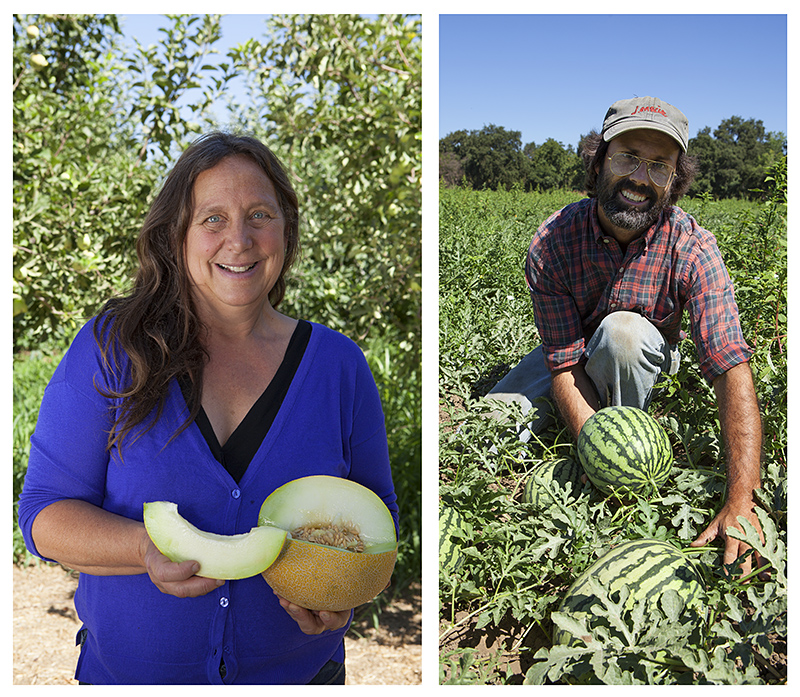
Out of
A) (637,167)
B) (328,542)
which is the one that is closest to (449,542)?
(328,542)

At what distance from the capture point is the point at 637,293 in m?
2.01

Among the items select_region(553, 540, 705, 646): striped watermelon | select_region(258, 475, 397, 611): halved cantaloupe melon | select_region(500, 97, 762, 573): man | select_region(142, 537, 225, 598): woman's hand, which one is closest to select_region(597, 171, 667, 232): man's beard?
select_region(500, 97, 762, 573): man

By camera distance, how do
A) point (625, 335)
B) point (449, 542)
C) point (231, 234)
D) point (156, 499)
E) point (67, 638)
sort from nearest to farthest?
point (156, 499) → point (231, 234) → point (449, 542) → point (625, 335) → point (67, 638)

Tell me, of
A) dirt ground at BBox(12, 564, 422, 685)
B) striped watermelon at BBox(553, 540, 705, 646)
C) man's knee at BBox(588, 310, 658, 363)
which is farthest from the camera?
dirt ground at BBox(12, 564, 422, 685)

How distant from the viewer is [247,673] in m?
1.26

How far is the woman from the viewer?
46.7 inches

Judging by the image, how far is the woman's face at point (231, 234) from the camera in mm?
1322

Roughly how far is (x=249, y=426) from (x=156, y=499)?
0.71 feet

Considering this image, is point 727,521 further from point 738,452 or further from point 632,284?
point 632,284

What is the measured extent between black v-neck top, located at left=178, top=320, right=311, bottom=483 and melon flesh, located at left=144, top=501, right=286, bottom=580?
0.20 m

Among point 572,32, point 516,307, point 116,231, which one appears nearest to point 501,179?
point 572,32

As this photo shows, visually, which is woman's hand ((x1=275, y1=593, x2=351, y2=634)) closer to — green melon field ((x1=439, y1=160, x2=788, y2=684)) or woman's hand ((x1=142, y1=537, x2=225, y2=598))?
woman's hand ((x1=142, y1=537, x2=225, y2=598))

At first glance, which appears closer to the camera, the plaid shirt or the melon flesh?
the melon flesh

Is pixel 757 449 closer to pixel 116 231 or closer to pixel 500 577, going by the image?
pixel 500 577
